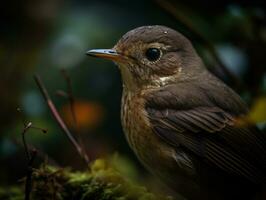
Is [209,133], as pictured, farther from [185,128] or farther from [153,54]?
[153,54]

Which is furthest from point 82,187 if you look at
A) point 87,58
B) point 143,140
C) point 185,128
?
point 87,58

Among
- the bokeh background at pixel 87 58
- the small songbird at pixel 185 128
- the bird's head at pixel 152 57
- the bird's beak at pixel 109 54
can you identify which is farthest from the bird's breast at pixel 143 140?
the bokeh background at pixel 87 58

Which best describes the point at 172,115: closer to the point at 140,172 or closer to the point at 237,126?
the point at 237,126

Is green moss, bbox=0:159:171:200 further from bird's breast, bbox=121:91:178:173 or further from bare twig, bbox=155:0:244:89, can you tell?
bare twig, bbox=155:0:244:89

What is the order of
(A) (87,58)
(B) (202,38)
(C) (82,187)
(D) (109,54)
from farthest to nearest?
(A) (87,58)
(B) (202,38)
(D) (109,54)
(C) (82,187)

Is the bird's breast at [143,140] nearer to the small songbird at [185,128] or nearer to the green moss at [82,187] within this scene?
the small songbird at [185,128]

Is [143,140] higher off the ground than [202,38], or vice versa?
[202,38]

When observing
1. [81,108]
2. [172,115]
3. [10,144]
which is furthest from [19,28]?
[172,115]
